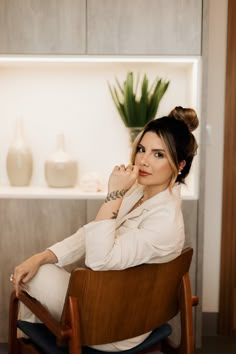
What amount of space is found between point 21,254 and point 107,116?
0.93 metres

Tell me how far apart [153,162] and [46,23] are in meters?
1.16

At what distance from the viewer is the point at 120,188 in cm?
180

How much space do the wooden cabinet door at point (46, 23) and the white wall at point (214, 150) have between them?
31.6 inches

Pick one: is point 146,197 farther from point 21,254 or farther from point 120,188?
point 21,254

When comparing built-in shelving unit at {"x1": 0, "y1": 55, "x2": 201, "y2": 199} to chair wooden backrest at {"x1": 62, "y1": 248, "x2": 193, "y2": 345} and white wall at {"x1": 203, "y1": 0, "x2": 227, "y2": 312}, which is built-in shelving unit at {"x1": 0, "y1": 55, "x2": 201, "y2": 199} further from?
chair wooden backrest at {"x1": 62, "y1": 248, "x2": 193, "y2": 345}

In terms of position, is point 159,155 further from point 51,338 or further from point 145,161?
point 51,338

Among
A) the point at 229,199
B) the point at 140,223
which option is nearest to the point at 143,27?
the point at 229,199

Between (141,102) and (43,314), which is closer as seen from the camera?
(43,314)

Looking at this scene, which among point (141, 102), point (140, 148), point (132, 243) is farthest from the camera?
point (141, 102)

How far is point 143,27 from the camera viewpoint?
271 centimetres

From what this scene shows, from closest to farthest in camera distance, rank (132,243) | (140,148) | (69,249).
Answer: (132,243) < (140,148) < (69,249)

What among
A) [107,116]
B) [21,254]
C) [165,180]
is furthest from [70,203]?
[165,180]

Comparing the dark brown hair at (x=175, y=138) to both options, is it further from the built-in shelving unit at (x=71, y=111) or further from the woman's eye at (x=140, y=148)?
the built-in shelving unit at (x=71, y=111)

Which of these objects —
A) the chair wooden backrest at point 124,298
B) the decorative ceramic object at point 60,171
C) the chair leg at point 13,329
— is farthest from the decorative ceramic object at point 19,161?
the chair wooden backrest at point 124,298
